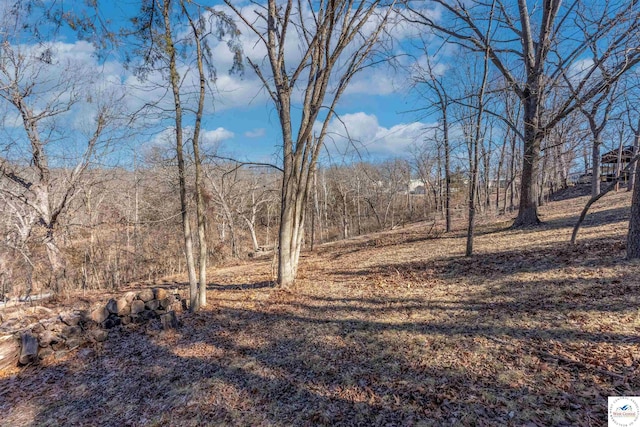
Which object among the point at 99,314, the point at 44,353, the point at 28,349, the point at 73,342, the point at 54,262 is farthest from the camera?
the point at 54,262

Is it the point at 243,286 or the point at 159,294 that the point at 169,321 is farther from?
the point at 243,286

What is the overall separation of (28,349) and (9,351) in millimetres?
205

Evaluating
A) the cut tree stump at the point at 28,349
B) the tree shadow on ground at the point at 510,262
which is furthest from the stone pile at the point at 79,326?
the tree shadow on ground at the point at 510,262

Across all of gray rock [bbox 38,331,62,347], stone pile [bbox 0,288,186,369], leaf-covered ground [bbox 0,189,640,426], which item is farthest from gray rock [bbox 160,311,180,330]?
gray rock [bbox 38,331,62,347]

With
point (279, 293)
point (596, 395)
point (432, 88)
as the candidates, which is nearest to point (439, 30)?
point (432, 88)

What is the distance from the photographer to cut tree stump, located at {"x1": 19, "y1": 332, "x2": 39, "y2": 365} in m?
4.34

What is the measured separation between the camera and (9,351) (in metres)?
4.29

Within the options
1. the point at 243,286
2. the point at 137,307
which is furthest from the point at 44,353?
the point at 243,286

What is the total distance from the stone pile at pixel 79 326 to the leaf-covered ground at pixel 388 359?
0.26 meters

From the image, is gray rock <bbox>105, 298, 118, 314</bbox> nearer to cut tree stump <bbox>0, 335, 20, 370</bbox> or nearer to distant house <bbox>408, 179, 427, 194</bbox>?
cut tree stump <bbox>0, 335, 20, 370</bbox>

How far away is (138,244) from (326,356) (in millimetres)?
15037

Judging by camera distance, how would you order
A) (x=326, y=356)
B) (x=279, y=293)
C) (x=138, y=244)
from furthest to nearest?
(x=138, y=244), (x=279, y=293), (x=326, y=356)

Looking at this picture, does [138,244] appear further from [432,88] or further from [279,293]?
[432,88]

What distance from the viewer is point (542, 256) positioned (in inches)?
238
